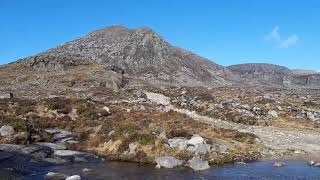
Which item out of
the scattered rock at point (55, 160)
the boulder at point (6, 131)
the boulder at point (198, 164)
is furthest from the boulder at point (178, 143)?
the boulder at point (6, 131)

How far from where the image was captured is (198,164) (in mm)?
32562

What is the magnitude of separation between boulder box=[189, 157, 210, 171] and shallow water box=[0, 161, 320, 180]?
437 millimetres

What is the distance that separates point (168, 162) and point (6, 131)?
15594 mm

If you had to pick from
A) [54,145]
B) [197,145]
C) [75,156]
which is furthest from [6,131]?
[197,145]

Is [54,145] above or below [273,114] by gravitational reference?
below

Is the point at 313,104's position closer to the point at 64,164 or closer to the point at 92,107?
the point at 92,107

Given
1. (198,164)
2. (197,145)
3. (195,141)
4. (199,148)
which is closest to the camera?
(198,164)

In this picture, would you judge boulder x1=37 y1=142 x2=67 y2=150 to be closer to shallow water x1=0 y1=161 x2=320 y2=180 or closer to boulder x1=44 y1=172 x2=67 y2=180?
shallow water x1=0 y1=161 x2=320 y2=180

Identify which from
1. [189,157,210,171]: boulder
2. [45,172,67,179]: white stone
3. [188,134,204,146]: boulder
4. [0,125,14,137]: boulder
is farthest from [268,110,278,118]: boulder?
[45,172,67,179]: white stone

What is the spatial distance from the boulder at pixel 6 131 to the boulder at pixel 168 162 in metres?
14.2

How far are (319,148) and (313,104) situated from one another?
38.0m

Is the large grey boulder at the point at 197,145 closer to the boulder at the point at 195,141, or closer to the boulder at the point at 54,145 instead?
the boulder at the point at 195,141

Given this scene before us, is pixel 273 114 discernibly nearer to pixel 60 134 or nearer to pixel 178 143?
pixel 178 143

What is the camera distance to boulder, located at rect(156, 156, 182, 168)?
32969 mm
